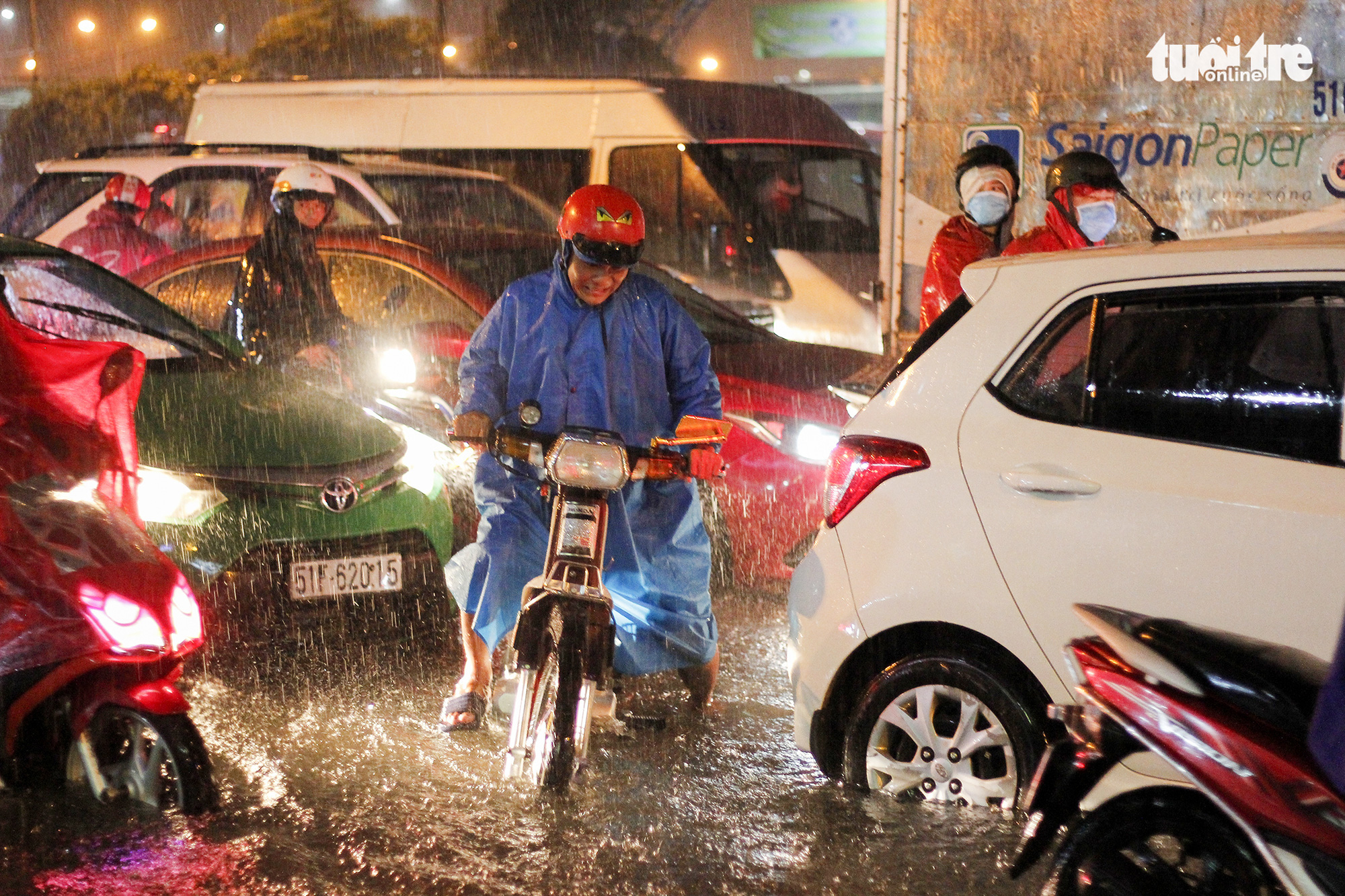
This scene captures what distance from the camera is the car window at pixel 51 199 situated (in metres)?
11.5

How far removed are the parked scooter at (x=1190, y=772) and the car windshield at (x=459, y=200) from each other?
30.3 feet

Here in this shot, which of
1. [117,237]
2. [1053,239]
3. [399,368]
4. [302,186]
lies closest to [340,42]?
[117,237]

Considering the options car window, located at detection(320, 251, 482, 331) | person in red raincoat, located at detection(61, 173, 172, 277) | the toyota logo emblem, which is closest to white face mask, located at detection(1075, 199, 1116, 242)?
car window, located at detection(320, 251, 482, 331)

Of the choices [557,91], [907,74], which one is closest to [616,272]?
[907,74]

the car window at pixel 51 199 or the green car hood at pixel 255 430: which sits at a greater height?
the car window at pixel 51 199

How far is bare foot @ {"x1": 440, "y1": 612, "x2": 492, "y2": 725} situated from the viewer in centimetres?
479

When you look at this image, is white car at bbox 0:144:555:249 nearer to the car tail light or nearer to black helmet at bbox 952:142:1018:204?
black helmet at bbox 952:142:1018:204

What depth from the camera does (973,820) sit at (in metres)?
4.09

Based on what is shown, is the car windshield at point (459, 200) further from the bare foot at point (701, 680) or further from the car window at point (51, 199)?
the bare foot at point (701, 680)

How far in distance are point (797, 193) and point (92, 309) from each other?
7.48 meters

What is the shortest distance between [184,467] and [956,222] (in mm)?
3261

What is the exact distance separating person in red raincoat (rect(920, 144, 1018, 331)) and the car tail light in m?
1.91

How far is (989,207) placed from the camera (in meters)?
6.05

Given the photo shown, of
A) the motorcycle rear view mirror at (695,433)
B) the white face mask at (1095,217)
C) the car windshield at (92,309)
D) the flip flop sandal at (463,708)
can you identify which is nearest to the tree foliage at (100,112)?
the car windshield at (92,309)
